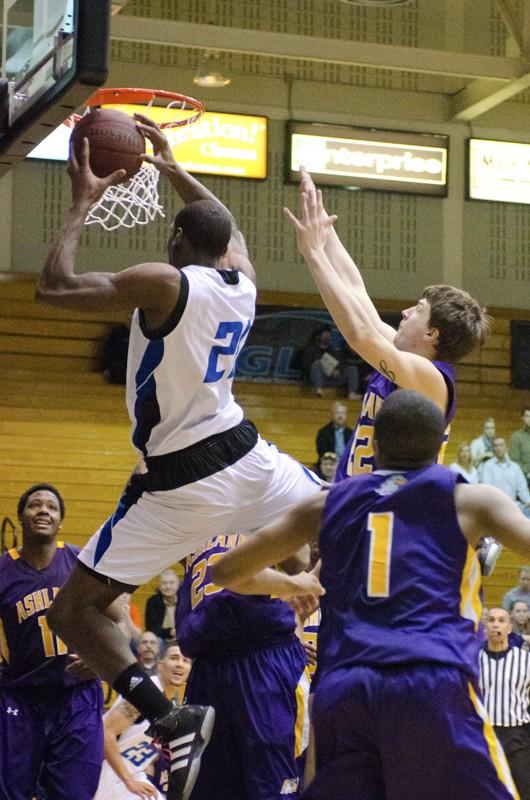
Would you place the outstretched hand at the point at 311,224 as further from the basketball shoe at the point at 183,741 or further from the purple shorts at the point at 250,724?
the basketball shoe at the point at 183,741

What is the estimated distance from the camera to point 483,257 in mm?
21328

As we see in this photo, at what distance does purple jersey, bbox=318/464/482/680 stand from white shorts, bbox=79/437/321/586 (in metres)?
1.21

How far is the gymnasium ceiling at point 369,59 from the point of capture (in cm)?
1889

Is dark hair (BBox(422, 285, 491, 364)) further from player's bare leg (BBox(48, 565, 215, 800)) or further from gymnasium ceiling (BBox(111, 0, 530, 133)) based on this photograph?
gymnasium ceiling (BBox(111, 0, 530, 133))

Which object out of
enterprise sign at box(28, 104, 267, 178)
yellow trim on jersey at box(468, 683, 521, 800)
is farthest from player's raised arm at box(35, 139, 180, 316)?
enterprise sign at box(28, 104, 267, 178)

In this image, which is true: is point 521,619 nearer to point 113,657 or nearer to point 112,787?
point 112,787

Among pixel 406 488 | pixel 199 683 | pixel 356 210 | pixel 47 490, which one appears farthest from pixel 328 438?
pixel 406 488

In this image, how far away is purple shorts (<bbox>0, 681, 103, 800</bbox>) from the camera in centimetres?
761

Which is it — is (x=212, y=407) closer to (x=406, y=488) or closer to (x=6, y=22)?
(x=406, y=488)

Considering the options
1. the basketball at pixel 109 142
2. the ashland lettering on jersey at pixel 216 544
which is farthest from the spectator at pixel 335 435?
the basketball at pixel 109 142

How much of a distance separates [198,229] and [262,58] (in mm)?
15557

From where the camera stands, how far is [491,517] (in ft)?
13.1

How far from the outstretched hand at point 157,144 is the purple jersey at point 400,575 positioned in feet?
7.68

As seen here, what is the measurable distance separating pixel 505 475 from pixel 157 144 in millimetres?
13147
